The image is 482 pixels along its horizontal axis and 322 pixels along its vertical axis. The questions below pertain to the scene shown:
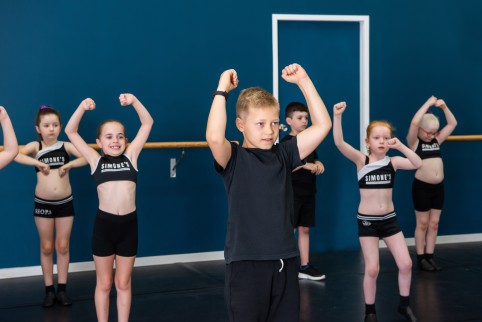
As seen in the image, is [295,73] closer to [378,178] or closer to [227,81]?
[227,81]

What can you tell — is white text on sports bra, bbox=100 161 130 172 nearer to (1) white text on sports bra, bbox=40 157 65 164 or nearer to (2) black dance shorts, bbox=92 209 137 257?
(2) black dance shorts, bbox=92 209 137 257

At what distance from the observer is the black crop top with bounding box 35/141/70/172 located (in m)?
4.58

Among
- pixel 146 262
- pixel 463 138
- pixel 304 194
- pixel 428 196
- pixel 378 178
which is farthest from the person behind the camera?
pixel 463 138

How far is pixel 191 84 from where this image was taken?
18.5 feet

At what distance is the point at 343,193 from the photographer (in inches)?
242

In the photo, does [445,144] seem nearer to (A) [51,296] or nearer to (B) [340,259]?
(B) [340,259]

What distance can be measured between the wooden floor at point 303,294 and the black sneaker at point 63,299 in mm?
47

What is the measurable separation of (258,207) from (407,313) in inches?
71.9

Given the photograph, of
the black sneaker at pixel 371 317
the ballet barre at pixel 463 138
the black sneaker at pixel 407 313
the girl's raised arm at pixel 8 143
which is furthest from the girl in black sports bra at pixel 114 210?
the ballet barre at pixel 463 138

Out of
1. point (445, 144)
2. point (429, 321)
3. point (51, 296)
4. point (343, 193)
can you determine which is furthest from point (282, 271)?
point (445, 144)

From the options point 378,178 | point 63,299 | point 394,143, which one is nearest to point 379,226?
point 378,178

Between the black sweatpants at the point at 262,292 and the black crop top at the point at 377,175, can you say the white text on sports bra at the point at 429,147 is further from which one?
the black sweatpants at the point at 262,292

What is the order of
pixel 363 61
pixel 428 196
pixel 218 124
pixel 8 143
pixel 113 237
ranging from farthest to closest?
pixel 363 61, pixel 428 196, pixel 113 237, pixel 8 143, pixel 218 124

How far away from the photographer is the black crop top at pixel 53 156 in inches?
180
